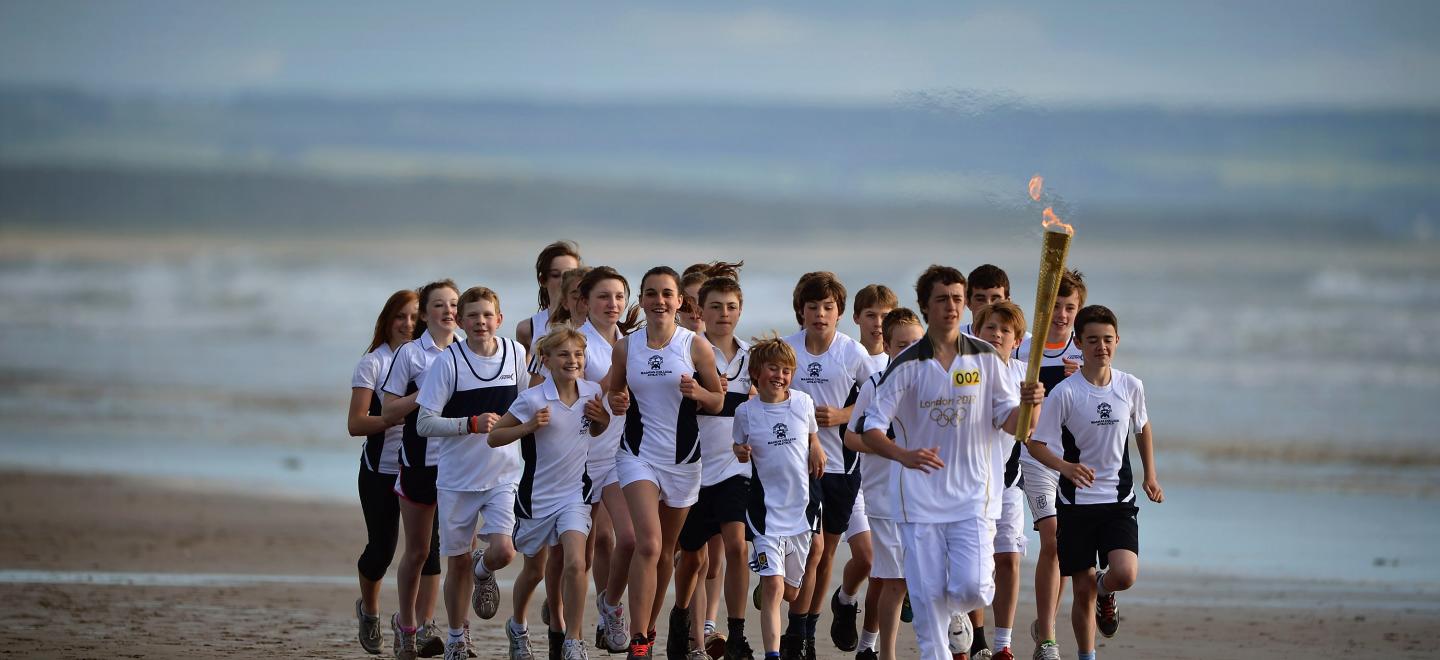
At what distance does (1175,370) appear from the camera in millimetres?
29641

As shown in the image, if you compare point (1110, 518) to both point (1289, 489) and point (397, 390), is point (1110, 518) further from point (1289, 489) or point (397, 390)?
point (1289, 489)

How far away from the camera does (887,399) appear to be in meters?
7.60

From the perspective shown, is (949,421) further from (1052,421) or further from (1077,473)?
(1052,421)

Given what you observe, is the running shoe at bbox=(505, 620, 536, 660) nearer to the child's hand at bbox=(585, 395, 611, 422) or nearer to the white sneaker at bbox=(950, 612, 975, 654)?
the child's hand at bbox=(585, 395, 611, 422)

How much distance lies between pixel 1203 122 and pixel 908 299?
1272 cm

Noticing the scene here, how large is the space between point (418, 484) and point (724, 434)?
5.60 feet

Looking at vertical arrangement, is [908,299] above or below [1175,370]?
above

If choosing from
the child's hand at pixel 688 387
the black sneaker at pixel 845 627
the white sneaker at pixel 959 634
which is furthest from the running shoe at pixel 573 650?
the white sneaker at pixel 959 634

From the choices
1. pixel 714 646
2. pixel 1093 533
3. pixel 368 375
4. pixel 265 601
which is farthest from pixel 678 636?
pixel 265 601

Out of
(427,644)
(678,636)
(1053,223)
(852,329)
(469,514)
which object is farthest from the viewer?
(852,329)

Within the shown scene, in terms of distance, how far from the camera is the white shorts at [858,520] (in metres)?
9.05

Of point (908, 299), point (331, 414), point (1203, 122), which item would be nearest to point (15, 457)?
point (331, 414)

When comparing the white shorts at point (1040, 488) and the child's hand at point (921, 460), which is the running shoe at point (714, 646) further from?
the child's hand at point (921, 460)

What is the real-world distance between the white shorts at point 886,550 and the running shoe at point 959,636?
0.45 meters
